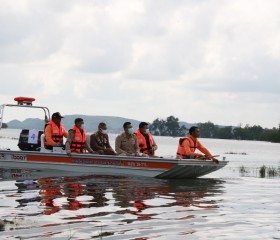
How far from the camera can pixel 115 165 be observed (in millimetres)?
20438

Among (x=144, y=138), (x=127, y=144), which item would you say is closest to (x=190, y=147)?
(x=144, y=138)

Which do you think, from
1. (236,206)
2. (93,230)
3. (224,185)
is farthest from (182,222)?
(224,185)

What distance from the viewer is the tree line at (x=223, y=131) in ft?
372

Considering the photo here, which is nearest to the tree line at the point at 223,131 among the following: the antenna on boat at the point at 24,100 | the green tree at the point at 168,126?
the green tree at the point at 168,126

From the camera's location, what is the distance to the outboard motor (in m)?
22.5

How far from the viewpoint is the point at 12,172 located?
20.8 meters

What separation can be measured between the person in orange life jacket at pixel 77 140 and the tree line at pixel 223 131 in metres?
82.9

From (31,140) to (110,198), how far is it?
8.42 meters

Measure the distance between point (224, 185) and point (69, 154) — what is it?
4862 mm

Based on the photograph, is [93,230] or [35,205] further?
[35,205]

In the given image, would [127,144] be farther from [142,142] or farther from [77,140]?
[77,140]

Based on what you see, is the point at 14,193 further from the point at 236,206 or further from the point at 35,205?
the point at 236,206

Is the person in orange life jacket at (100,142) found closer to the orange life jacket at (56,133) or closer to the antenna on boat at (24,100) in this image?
the orange life jacket at (56,133)

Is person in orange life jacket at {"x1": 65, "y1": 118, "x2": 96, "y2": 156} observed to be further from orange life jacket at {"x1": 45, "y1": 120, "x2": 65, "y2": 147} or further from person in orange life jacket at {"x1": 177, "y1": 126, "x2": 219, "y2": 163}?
person in orange life jacket at {"x1": 177, "y1": 126, "x2": 219, "y2": 163}
